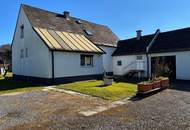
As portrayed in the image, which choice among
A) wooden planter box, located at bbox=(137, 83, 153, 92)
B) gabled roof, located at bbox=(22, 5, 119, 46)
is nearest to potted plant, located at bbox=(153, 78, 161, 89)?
wooden planter box, located at bbox=(137, 83, 153, 92)

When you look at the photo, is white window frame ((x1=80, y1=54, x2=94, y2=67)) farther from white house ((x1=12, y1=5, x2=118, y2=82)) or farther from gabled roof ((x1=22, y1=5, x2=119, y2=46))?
gabled roof ((x1=22, y1=5, x2=119, y2=46))

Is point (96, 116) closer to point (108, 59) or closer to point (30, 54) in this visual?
point (30, 54)

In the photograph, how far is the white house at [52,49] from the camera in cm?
1580


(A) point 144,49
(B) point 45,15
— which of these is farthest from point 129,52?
(B) point 45,15

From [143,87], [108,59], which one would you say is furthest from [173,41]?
[143,87]

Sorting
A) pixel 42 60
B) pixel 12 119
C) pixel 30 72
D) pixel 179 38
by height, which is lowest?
pixel 12 119

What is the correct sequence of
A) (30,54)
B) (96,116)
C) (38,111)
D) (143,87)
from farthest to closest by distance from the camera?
(30,54)
(143,87)
(38,111)
(96,116)

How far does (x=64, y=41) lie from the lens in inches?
674

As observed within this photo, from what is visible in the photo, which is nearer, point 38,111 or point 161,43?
point 38,111

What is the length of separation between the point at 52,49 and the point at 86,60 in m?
4.47

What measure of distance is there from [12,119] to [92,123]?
9.46 feet

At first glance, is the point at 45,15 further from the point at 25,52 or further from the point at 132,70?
the point at 132,70

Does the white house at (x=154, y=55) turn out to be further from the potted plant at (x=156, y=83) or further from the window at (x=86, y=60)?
the window at (x=86, y=60)

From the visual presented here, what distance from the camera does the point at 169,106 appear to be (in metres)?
7.80
